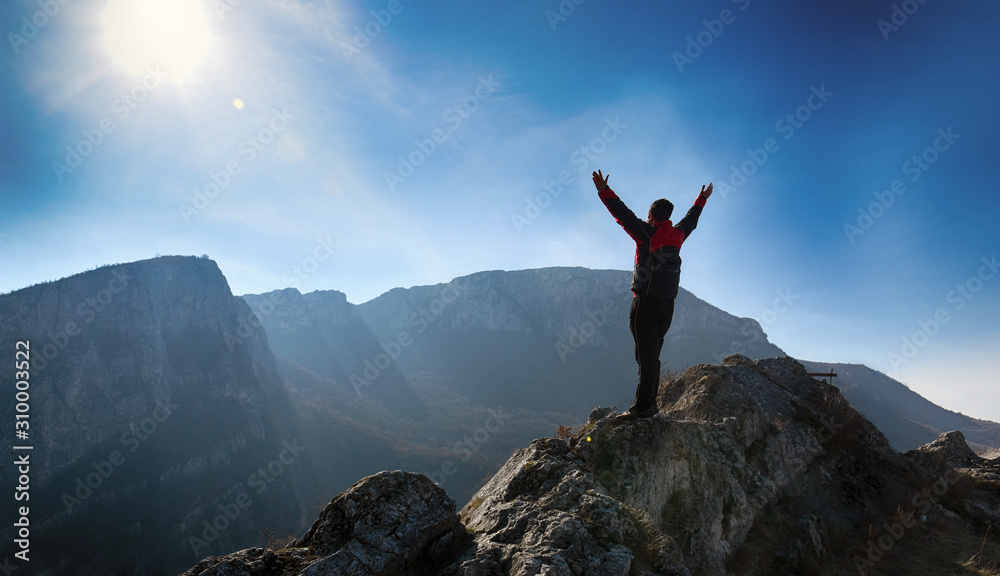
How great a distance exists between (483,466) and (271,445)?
58206 millimetres

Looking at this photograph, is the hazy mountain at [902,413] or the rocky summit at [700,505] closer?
the rocky summit at [700,505]

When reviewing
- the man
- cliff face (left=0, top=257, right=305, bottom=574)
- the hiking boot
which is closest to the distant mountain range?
cliff face (left=0, top=257, right=305, bottom=574)

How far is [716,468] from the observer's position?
6.42m

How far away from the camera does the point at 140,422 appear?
87500 millimetres

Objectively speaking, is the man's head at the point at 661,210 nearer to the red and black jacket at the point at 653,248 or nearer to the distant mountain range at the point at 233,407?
the red and black jacket at the point at 653,248

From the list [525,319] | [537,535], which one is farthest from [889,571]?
[525,319]

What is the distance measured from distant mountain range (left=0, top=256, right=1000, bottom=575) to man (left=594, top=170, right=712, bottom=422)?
3253 cm

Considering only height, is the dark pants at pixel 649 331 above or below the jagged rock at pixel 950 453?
above

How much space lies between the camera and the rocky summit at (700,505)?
3.64 m

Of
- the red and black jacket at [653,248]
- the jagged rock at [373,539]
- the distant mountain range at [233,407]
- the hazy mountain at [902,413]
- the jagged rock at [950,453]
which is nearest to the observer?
the jagged rock at [373,539]

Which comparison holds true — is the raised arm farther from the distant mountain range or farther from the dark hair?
the distant mountain range

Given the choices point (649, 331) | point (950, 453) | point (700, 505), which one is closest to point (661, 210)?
point (649, 331)

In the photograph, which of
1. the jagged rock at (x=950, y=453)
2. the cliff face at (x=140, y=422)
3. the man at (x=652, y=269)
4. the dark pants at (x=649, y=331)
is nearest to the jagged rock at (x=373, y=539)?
the dark pants at (x=649, y=331)

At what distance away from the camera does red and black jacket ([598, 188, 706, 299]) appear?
5414 mm
